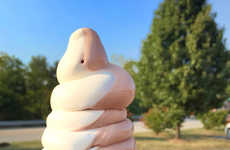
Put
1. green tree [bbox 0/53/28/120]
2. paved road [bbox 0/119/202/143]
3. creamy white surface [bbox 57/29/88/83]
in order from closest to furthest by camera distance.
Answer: creamy white surface [bbox 57/29/88/83], paved road [bbox 0/119/202/143], green tree [bbox 0/53/28/120]

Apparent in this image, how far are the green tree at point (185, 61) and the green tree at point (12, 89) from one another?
14.5 meters

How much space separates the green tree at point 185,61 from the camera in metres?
8.77

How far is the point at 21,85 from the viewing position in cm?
1956

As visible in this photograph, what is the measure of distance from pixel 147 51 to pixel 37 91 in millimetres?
12877

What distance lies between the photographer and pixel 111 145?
256 cm

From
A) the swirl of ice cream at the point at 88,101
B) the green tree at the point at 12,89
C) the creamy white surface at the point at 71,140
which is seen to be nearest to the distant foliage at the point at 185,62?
the swirl of ice cream at the point at 88,101

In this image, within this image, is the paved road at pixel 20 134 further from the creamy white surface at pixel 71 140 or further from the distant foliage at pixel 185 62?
the creamy white surface at pixel 71 140

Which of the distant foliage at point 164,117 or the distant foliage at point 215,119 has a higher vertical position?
the distant foliage at point 164,117

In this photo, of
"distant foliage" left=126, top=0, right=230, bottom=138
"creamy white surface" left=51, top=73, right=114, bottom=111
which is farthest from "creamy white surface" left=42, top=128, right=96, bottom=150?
"distant foliage" left=126, top=0, right=230, bottom=138

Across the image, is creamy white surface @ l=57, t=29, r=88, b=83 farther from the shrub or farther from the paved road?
the paved road

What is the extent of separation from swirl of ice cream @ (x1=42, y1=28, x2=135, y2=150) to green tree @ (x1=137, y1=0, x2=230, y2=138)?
6517mm

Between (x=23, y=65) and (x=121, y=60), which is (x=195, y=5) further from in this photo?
(x=121, y=60)

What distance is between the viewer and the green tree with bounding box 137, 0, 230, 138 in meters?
8.77

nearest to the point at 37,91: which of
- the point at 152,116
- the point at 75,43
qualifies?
the point at 152,116
